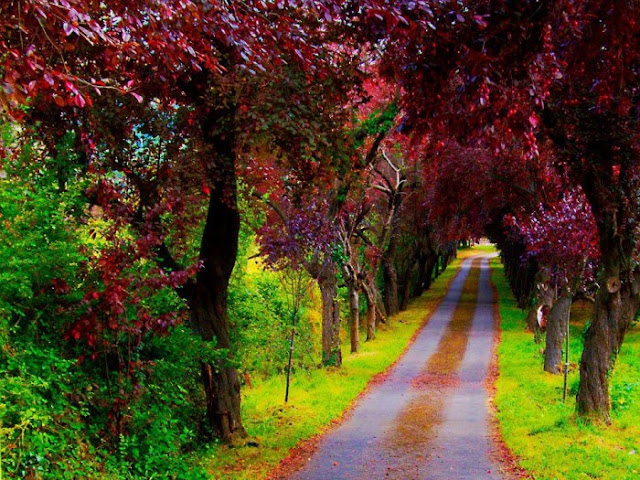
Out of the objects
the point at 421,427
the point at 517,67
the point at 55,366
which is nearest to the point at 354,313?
the point at 421,427

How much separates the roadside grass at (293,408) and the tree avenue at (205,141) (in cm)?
72

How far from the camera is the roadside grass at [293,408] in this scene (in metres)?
9.57

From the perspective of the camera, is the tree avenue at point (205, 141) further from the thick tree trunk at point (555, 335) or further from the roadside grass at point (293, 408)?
the thick tree trunk at point (555, 335)

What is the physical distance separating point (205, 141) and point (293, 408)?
6.74 m

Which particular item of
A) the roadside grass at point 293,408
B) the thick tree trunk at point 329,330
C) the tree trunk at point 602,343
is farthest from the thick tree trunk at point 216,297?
the thick tree trunk at point 329,330

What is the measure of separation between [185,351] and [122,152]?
2.98 metres

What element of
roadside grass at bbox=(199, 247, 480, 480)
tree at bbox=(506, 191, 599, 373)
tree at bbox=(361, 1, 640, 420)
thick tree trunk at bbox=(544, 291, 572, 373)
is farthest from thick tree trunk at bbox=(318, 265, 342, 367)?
tree at bbox=(361, 1, 640, 420)

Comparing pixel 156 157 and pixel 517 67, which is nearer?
pixel 517 67

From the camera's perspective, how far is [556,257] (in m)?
16.0

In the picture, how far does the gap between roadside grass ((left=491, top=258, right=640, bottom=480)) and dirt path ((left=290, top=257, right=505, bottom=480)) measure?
548 mm

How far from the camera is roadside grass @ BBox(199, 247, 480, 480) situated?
31.4 ft

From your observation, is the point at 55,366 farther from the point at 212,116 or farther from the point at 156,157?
the point at 212,116

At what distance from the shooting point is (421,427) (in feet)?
40.4

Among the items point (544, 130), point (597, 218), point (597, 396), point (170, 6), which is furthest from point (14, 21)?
point (597, 396)
